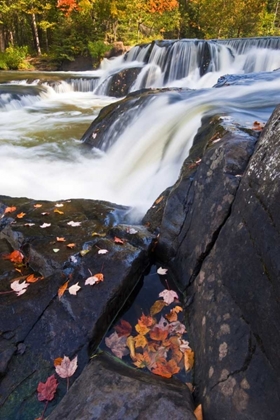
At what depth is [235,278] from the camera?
1961mm

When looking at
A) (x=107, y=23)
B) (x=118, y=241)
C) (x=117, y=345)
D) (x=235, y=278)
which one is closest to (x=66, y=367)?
(x=117, y=345)

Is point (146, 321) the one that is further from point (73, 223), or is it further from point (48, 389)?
point (73, 223)

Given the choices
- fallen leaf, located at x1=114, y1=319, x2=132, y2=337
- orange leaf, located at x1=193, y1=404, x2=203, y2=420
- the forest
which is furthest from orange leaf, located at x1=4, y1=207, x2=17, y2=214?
the forest

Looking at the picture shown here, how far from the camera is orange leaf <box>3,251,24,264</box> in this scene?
311cm

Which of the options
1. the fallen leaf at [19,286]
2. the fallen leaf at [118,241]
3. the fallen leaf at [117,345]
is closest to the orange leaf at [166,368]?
the fallen leaf at [117,345]

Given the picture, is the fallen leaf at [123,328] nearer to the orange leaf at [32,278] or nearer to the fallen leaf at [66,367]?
the fallen leaf at [66,367]

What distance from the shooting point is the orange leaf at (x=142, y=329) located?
2.41 metres

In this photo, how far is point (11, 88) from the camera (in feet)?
41.4

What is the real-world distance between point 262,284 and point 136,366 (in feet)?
3.62

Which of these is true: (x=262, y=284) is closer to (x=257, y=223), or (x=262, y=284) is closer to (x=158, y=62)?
(x=257, y=223)

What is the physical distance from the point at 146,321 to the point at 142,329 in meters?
0.09

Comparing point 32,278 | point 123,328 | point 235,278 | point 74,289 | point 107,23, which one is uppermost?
point 107,23

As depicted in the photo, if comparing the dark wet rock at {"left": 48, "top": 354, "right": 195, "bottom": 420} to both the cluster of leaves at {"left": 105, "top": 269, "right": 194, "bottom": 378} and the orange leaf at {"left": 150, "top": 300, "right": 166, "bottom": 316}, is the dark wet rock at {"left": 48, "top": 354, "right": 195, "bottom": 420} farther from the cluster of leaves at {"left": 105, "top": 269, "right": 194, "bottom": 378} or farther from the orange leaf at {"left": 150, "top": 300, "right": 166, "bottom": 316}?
the orange leaf at {"left": 150, "top": 300, "right": 166, "bottom": 316}

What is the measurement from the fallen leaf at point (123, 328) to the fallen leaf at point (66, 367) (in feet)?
1.33
